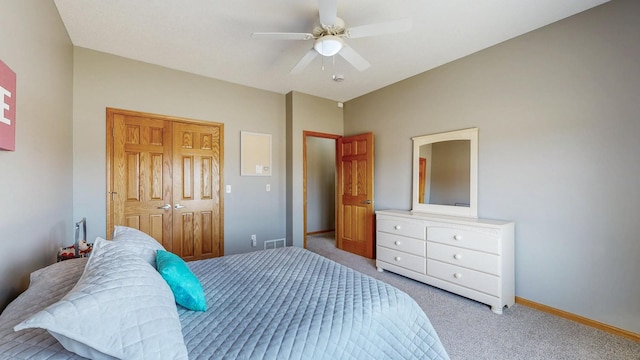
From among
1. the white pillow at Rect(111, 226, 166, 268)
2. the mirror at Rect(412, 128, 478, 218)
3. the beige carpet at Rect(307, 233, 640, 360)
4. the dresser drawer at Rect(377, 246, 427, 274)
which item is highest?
the mirror at Rect(412, 128, 478, 218)

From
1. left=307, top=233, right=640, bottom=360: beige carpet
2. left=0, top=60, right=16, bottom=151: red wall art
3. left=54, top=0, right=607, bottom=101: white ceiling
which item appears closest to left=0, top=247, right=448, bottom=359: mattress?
left=0, top=60, right=16, bottom=151: red wall art

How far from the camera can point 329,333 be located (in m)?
1.10

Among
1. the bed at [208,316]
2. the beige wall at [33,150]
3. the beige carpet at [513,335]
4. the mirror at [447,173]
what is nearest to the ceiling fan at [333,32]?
Result: the beige wall at [33,150]

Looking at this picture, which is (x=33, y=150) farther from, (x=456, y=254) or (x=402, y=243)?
(x=456, y=254)

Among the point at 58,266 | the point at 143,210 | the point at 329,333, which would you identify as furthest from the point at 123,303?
the point at 143,210

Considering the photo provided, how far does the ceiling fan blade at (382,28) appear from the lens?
1826mm

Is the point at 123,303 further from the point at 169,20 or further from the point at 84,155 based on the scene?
the point at 84,155

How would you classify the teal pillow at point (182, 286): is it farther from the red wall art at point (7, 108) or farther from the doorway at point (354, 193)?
the doorway at point (354, 193)

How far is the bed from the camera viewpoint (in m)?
0.75

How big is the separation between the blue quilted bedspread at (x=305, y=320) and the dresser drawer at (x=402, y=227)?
1612 mm

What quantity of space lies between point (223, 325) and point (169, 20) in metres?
2.62

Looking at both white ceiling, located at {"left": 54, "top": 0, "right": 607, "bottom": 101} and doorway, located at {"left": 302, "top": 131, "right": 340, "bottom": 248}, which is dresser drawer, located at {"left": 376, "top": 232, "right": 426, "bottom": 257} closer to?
white ceiling, located at {"left": 54, "top": 0, "right": 607, "bottom": 101}

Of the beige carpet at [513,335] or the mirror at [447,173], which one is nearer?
the beige carpet at [513,335]

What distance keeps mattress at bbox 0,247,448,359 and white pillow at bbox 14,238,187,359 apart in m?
0.16
